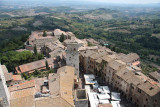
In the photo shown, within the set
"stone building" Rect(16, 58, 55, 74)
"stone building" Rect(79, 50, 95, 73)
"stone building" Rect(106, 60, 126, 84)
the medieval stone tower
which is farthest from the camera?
"stone building" Rect(79, 50, 95, 73)

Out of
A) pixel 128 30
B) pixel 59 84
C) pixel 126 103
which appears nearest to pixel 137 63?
pixel 126 103

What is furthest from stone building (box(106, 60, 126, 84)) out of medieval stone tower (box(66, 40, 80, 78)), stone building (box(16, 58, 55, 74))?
stone building (box(16, 58, 55, 74))

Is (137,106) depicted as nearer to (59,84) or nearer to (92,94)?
(92,94)

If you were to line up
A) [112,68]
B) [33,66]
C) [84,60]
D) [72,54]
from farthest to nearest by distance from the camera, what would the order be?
1. [33,66]
2. [84,60]
3. [112,68]
4. [72,54]

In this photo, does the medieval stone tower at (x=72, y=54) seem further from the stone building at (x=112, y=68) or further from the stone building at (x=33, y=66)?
the stone building at (x=33, y=66)

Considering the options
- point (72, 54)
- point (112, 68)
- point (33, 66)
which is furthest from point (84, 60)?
point (33, 66)

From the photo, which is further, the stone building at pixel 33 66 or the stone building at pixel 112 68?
the stone building at pixel 33 66

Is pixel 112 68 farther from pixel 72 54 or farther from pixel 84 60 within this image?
pixel 72 54

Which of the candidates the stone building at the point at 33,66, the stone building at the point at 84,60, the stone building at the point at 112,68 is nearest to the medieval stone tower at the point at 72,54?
the stone building at the point at 84,60

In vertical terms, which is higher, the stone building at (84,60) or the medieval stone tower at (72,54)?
the medieval stone tower at (72,54)

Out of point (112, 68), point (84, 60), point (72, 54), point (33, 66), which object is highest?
point (72, 54)

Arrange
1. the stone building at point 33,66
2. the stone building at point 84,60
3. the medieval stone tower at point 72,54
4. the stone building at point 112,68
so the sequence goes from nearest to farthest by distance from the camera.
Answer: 1. the medieval stone tower at point 72,54
2. the stone building at point 112,68
3. the stone building at point 33,66
4. the stone building at point 84,60

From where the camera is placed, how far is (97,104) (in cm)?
3612

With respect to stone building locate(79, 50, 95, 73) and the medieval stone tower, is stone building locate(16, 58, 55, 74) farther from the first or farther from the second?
the medieval stone tower
